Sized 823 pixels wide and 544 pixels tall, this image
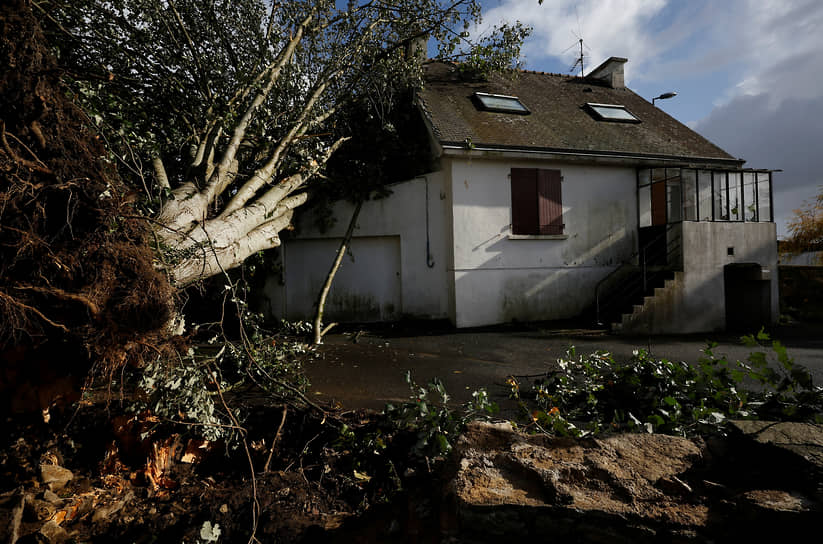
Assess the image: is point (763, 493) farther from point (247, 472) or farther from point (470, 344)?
point (470, 344)

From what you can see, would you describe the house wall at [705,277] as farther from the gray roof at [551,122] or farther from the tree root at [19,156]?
the tree root at [19,156]

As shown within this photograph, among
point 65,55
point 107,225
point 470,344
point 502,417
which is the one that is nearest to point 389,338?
point 470,344

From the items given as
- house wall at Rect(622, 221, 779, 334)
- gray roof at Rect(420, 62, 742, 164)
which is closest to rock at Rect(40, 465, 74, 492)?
gray roof at Rect(420, 62, 742, 164)

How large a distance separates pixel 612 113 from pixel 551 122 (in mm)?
2787

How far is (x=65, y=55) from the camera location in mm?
5520

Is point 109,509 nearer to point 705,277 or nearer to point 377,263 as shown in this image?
point 377,263

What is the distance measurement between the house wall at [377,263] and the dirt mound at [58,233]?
7.50m

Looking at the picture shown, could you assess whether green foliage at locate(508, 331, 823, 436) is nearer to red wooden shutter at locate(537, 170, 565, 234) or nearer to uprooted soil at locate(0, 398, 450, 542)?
uprooted soil at locate(0, 398, 450, 542)

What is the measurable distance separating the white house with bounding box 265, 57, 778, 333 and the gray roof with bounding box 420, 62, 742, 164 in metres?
0.07

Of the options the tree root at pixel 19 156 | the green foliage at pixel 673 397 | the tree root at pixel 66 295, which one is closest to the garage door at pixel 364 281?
the green foliage at pixel 673 397

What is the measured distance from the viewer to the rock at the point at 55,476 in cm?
281

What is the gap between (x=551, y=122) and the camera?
1103 centimetres

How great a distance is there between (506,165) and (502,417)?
24.3ft

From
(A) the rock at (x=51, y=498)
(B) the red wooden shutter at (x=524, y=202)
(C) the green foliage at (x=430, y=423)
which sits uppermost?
(B) the red wooden shutter at (x=524, y=202)
